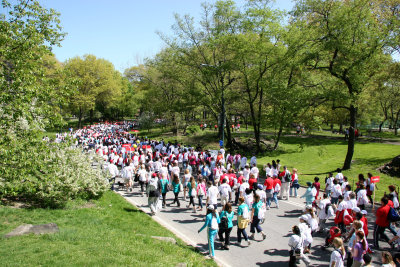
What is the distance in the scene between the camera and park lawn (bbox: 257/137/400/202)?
1815cm

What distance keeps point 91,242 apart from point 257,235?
5435mm

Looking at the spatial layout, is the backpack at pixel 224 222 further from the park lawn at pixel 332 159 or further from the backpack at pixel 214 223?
the park lawn at pixel 332 159

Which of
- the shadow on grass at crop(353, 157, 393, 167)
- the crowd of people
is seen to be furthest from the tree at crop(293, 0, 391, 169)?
the crowd of people

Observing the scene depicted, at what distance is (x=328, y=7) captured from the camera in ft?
60.4

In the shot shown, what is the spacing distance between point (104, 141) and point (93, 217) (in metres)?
20.5

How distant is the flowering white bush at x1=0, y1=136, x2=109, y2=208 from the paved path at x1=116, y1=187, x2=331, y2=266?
245cm

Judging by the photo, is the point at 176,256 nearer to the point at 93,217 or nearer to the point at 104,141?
the point at 93,217

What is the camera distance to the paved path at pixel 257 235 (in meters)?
7.95

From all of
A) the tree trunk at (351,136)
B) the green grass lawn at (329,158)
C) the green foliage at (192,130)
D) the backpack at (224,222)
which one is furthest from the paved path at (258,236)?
the green foliage at (192,130)

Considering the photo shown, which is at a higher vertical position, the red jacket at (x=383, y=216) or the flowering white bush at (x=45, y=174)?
the flowering white bush at (x=45, y=174)

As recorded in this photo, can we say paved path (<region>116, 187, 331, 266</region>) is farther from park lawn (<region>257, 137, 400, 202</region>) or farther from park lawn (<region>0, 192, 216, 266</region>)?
park lawn (<region>257, 137, 400, 202</region>)

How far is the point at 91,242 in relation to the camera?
25.3ft

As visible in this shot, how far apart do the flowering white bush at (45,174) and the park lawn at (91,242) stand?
74cm

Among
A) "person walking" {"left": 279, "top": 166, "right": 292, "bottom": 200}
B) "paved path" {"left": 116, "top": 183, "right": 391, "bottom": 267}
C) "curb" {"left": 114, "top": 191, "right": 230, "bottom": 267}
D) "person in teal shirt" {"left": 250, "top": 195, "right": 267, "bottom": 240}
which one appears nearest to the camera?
"curb" {"left": 114, "top": 191, "right": 230, "bottom": 267}
